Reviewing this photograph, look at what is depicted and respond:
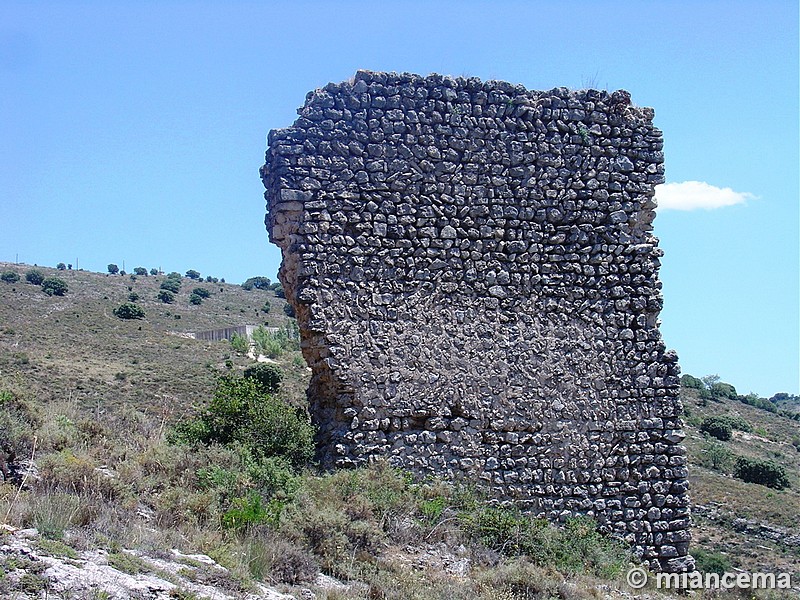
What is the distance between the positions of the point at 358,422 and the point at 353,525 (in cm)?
178

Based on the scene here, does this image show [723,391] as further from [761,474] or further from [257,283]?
[257,283]

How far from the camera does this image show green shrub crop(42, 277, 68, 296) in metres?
36.9

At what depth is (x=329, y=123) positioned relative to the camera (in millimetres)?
9047

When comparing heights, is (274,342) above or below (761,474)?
above

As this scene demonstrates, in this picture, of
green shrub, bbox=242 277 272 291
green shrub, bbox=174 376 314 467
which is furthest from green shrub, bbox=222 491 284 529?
green shrub, bbox=242 277 272 291

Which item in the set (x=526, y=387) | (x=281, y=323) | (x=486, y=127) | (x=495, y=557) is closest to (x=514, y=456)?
(x=526, y=387)

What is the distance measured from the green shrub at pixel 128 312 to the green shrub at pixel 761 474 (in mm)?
22427

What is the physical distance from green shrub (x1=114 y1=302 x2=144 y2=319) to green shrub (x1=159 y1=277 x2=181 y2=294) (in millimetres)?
9458

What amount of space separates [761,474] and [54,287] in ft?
94.9

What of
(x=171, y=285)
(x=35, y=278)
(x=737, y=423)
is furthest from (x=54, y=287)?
(x=737, y=423)

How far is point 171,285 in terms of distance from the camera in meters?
45.5

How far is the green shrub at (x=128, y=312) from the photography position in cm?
3338

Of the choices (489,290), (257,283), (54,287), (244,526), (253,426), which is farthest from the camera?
(257,283)

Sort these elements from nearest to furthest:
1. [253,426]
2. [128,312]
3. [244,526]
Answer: [244,526] → [253,426] → [128,312]
